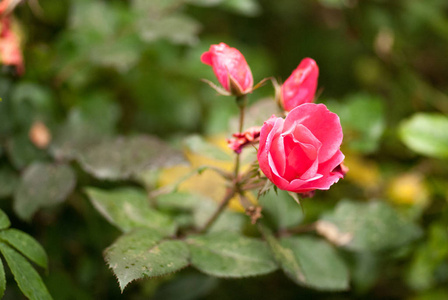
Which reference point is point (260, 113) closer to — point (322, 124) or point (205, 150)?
point (205, 150)

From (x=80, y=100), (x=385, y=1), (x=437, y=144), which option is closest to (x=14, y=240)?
(x=80, y=100)

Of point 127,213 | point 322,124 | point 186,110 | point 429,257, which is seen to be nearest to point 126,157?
point 127,213

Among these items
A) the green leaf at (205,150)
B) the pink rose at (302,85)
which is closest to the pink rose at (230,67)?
the pink rose at (302,85)

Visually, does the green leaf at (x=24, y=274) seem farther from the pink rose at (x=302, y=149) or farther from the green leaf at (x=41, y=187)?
the pink rose at (x=302, y=149)

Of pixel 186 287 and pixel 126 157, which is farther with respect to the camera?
pixel 186 287

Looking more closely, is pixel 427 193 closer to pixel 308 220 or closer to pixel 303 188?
pixel 308 220

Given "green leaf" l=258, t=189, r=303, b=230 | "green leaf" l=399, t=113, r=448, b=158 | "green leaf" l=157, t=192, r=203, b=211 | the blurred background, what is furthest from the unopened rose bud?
"green leaf" l=399, t=113, r=448, b=158

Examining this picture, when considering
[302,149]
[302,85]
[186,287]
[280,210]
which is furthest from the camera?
[186,287]

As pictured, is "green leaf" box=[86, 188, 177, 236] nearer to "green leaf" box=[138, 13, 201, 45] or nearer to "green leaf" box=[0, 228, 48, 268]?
"green leaf" box=[0, 228, 48, 268]
